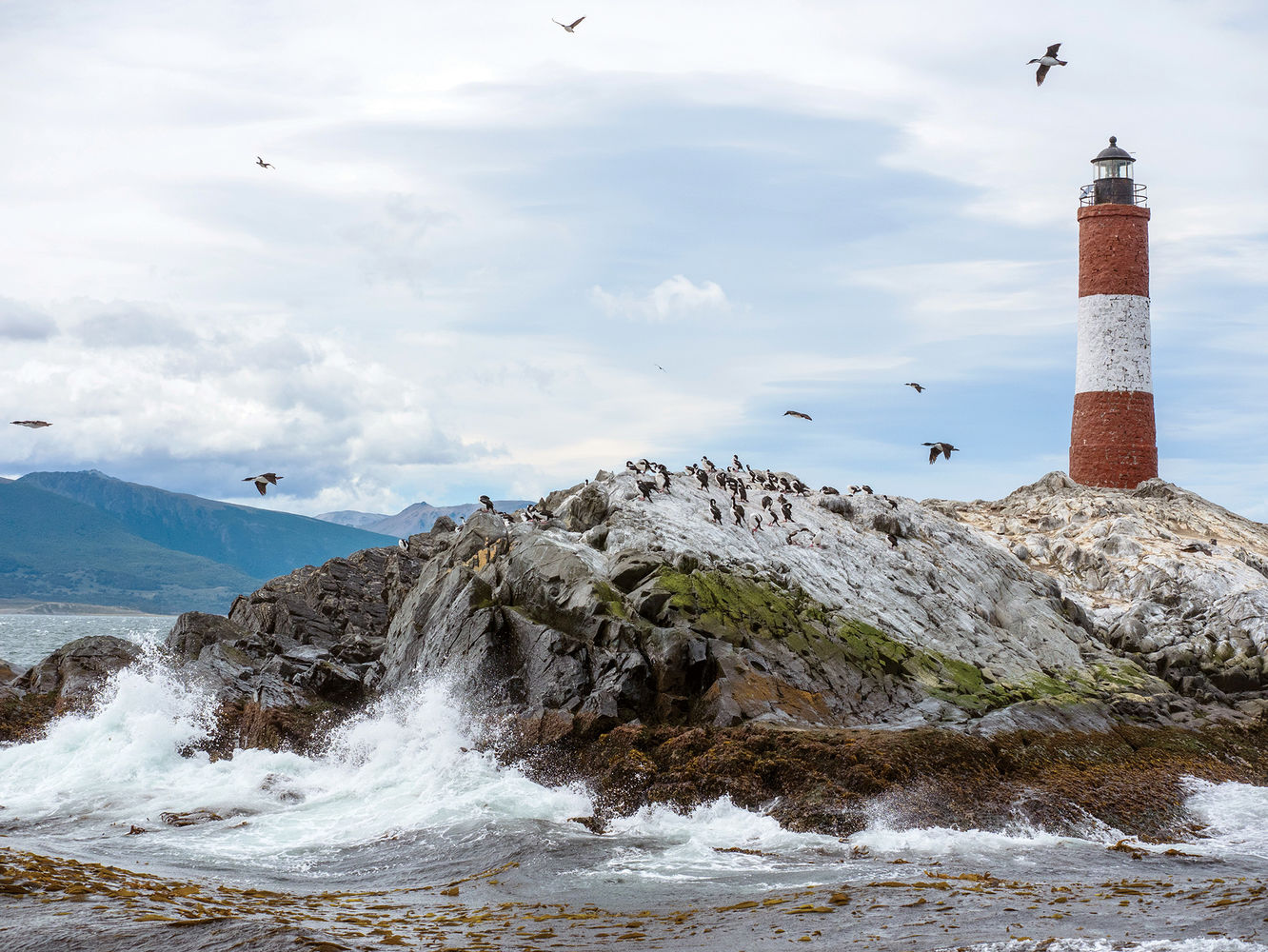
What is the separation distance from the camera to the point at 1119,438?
50.5m

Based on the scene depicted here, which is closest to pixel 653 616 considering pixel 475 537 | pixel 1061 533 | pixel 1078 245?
pixel 475 537

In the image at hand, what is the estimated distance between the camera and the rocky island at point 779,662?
70.6 feet

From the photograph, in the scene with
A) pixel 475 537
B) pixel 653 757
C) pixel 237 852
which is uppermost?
pixel 475 537

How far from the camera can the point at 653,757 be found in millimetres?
22125

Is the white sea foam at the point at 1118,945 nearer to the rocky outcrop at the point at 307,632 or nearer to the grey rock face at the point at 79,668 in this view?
the rocky outcrop at the point at 307,632

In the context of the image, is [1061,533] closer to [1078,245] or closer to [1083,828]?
[1078,245]

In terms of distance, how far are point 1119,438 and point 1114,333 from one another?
4.92 metres

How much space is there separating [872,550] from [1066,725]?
32.4 ft

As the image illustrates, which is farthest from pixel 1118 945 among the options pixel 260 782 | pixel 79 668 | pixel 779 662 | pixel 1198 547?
pixel 1198 547

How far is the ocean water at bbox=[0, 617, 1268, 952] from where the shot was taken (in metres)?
13.4

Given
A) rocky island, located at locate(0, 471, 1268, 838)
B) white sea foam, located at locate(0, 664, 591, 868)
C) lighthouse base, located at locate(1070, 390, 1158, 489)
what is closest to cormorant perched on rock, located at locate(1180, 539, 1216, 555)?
rocky island, located at locate(0, 471, 1268, 838)

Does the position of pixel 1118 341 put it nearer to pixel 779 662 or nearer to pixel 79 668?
pixel 779 662

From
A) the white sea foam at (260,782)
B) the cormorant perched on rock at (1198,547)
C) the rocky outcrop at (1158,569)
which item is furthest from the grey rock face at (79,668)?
the cormorant perched on rock at (1198,547)

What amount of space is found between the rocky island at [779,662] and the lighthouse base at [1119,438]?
9.92m
